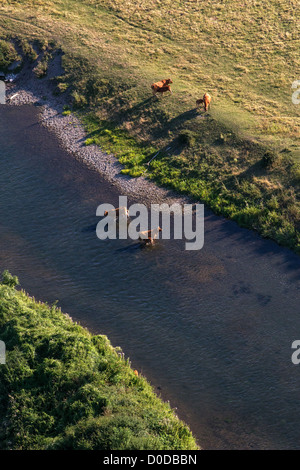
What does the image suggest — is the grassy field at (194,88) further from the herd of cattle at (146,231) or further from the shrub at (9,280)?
the shrub at (9,280)

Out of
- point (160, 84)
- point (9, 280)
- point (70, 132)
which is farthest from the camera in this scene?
point (160, 84)

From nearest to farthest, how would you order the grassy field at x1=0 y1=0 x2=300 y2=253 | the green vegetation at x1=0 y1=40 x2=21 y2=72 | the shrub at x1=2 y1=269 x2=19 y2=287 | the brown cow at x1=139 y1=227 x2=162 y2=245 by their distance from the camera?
the shrub at x1=2 y1=269 x2=19 y2=287, the brown cow at x1=139 y1=227 x2=162 y2=245, the grassy field at x1=0 y1=0 x2=300 y2=253, the green vegetation at x1=0 y1=40 x2=21 y2=72

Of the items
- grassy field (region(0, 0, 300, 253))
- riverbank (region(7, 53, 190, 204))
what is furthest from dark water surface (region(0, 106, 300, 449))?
grassy field (region(0, 0, 300, 253))

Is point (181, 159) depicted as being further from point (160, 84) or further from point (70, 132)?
point (70, 132)

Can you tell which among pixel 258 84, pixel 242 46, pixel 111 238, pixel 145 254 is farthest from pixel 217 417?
pixel 242 46

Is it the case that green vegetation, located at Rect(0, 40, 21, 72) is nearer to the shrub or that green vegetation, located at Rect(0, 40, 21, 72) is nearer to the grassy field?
the grassy field

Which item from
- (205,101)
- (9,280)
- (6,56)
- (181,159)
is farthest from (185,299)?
(6,56)
